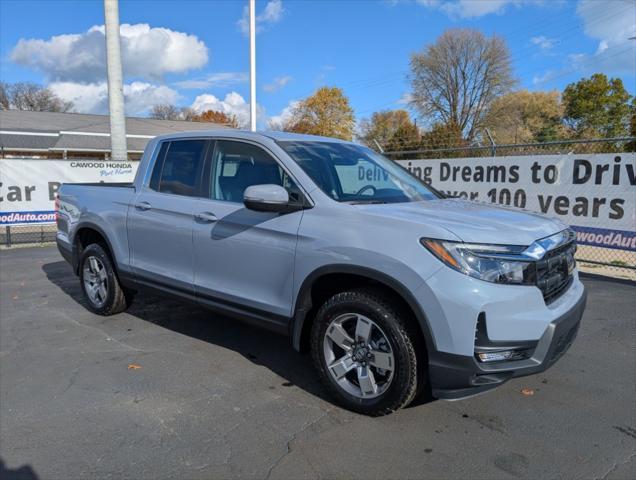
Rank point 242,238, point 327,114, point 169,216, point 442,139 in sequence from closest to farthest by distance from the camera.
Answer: point 242,238
point 169,216
point 442,139
point 327,114

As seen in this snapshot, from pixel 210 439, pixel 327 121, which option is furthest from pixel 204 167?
pixel 327 121

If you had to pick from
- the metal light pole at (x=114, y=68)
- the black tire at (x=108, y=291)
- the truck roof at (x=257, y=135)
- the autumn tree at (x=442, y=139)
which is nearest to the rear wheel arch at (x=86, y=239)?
the black tire at (x=108, y=291)

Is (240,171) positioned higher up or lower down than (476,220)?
higher up

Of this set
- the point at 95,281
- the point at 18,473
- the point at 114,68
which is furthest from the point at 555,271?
the point at 114,68

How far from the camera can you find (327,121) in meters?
Answer: 59.5

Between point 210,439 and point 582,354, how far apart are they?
132 inches

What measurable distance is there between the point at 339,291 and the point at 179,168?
2.07 meters

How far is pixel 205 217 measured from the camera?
4090 mm

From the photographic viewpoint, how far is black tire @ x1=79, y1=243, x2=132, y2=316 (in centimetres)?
532

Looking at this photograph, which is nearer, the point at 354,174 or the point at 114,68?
the point at 354,174

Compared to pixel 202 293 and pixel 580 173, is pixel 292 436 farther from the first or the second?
pixel 580 173

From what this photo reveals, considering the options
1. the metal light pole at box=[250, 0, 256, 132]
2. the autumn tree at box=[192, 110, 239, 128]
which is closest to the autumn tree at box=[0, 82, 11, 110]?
the autumn tree at box=[192, 110, 239, 128]

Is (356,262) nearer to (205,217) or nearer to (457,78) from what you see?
(205,217)

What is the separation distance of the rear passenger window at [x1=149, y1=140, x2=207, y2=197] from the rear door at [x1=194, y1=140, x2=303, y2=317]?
19cm
